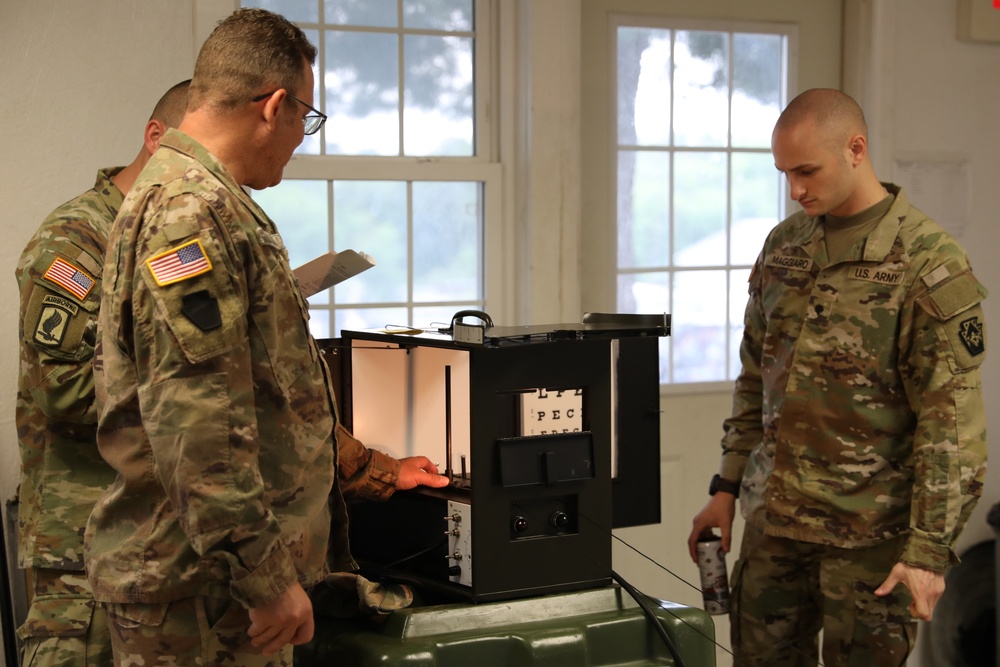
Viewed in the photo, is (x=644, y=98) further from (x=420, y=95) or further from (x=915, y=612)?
(x=915, y=612)

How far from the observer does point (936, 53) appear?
3.49 meters

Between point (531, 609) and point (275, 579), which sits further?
point (531, 609)

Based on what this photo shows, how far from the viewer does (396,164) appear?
3.13 meters

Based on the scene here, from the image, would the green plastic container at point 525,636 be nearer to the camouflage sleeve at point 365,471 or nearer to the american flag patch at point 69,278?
the camouflage sleeve at point 365,471

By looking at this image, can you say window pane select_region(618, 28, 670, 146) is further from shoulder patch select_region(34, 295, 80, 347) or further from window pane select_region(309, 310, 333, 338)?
shoulder patch select_region(34, 295, 80, 347)

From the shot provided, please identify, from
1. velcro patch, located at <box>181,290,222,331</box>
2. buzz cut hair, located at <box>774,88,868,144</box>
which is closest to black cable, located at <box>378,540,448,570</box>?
velcro patch, located at <box>181,290,222,331</box>

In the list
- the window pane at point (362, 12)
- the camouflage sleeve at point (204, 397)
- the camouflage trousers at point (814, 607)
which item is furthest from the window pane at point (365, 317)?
the camouflage sleeve at point (204, 397)

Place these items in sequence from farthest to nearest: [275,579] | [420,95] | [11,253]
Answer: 1. [420,95]
2. [11,253]
3. [275,579]

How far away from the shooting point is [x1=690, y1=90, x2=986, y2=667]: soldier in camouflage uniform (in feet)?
6.56

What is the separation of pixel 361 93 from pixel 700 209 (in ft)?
3.87

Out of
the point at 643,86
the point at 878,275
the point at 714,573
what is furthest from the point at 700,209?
the point at 714,573

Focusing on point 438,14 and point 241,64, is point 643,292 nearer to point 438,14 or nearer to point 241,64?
point 438,14

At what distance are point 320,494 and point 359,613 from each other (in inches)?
12.8

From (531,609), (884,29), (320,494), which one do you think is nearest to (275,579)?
(320,494)
